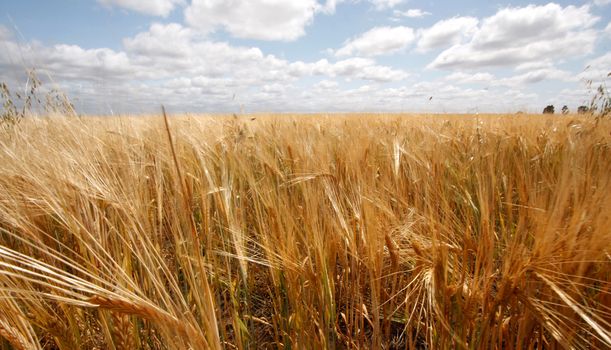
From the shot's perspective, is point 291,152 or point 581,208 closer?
point 581,208

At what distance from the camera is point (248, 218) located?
59.2 inches

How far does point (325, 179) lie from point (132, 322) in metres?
0.72

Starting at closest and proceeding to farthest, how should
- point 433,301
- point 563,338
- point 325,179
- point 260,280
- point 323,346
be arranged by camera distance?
point 563,338 < point 433,301 < point 323,346 < point 325,179 < point 260,280

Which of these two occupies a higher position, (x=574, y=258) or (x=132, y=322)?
(x=574, y=258)

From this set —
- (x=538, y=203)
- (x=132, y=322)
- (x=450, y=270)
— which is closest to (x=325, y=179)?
(x=450, y=270)

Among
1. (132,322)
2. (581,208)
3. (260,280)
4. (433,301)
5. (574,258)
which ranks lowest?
(260,280)

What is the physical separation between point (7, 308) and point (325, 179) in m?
0.87

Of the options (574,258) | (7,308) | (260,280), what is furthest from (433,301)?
(7,308)

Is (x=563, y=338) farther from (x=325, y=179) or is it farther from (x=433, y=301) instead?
(x=325, y=179)

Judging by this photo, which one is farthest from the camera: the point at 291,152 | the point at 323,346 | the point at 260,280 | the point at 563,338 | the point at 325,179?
the point at 291,152

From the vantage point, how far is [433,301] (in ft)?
2.30

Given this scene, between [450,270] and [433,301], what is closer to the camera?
[433,301]

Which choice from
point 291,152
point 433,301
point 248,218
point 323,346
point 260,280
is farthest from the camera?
point 291,152

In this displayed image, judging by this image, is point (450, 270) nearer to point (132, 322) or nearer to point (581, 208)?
point (581, 208)
